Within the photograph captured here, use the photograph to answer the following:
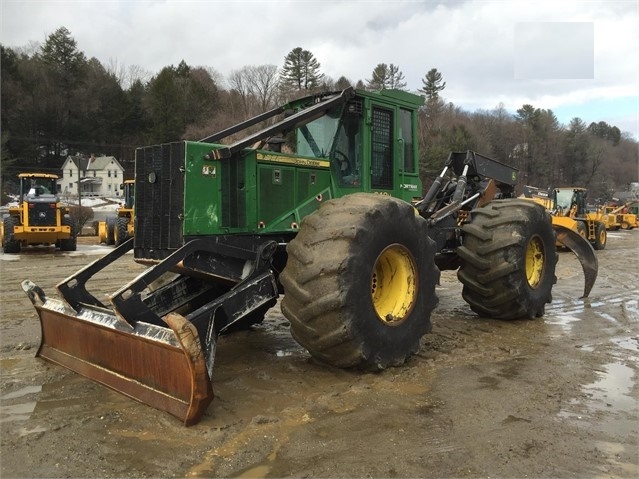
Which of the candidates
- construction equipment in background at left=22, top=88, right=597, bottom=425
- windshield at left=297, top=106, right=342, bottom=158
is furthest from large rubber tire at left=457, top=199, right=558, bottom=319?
windshield at left=297, top=106, right=342, bottom=158

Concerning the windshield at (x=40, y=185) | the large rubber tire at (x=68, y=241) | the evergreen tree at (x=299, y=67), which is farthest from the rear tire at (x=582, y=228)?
the evergreen tree at (x=299, y=67)

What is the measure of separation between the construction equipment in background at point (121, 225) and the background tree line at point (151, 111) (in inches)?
1210

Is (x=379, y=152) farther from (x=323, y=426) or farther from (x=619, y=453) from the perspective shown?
(x=619, y=453)

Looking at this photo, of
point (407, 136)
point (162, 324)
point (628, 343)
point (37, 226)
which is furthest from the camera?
point (37, 226)

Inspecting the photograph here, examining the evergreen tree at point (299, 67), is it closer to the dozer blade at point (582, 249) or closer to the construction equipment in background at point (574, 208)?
the construction equipment in background at point (574, 208)

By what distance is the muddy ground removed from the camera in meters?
3.23

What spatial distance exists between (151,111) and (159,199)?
6303 cm

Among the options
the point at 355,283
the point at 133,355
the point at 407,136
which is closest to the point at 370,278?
the point at 355,283

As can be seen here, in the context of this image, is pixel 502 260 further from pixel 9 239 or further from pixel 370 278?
pixel 9 239

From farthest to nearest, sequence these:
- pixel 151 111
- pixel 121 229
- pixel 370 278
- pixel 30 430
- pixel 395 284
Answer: pixel 151 111 < pixel 121 229 < pixel 395 284 < pixel 370 278 < pixel 30 430

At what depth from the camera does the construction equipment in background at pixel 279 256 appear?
13.9ft

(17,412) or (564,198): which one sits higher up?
(564,198)

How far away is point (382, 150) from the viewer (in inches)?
247

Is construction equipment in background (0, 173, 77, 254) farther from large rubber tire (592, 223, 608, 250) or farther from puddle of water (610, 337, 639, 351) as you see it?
large rubber tire (592, 223, 608, 250)
